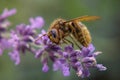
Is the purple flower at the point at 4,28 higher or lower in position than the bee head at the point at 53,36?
higher

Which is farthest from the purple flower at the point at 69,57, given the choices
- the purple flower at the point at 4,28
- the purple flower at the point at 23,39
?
the purple flower at the point at 4,28

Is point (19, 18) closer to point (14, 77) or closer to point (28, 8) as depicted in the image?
point (28, 8)

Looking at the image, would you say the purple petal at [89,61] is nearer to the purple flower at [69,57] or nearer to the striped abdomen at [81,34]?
the purple flower at [69,57]

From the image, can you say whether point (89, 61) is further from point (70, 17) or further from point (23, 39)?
point (70, 17)

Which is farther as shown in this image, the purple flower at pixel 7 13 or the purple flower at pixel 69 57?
the purple flower at pixel 7 13

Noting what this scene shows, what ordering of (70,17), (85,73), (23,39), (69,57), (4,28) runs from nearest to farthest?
1. (85,73)
2. (69,57)
3. (23,39)
4. (4,28)
5. (70,17)

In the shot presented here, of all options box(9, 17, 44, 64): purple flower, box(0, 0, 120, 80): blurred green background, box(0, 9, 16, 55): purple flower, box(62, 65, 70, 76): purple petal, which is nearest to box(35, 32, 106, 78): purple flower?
box(62, 65, 70, 76): purple petal

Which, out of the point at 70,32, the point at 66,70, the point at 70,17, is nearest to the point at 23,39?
the point at 70,32

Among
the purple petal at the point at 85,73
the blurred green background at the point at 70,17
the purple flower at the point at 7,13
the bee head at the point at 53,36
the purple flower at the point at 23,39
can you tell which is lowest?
the purple petal at the point at 85,73

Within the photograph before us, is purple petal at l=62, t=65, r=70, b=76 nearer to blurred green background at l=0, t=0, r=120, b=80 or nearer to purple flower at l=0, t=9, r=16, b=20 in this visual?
purple flower at l=0, t=9, r=16, b=20

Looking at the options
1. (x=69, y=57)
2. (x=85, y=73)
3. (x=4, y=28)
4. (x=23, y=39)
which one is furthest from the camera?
(x=4, y=28)
